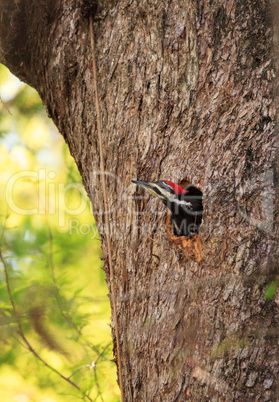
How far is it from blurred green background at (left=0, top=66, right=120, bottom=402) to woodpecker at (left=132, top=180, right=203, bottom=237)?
1341 millimetres

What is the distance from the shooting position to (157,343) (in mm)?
2170

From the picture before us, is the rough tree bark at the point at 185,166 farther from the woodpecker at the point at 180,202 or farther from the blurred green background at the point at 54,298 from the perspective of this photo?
the blurred green background at the point at 54,298

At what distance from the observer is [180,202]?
2.52 metres

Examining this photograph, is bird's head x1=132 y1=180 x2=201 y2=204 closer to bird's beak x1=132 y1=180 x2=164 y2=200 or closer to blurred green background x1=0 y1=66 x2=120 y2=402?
bird's beak x1=132 y1=180 x2=164 y2=200

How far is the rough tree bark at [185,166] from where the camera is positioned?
1.99 m

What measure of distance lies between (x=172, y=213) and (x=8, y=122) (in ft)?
11.0

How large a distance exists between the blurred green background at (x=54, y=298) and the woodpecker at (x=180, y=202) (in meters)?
1.34

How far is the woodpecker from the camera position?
227 cm

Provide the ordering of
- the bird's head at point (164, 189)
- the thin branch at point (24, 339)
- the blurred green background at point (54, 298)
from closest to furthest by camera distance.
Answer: the bird's head at point (164, 189), the thin branch at point (24, 339), the blurred green background at point (54, 298)

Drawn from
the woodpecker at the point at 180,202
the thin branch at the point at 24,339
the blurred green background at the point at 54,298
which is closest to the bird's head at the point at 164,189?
the woodpecker at the point at 180,202

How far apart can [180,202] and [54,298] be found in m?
2.11

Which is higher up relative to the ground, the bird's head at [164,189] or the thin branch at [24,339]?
the bird's head at [164,189]

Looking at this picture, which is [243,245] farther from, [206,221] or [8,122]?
[8,122]

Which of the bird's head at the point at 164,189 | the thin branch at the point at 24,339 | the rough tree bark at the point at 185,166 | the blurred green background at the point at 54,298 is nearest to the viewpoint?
the rough tree bark at the point at 185,166
